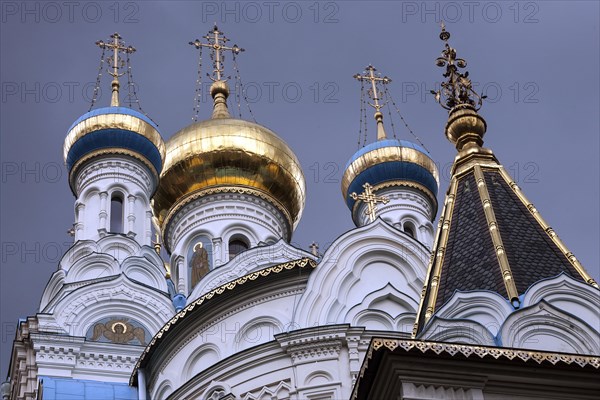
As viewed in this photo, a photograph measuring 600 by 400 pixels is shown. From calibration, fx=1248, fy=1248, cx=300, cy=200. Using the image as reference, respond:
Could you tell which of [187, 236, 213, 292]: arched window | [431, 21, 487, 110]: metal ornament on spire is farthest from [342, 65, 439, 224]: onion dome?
[431, 21, 487, 110]: metal ornament on spire

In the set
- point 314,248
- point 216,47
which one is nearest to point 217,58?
point 216,47

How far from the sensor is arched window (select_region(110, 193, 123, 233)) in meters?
19.2

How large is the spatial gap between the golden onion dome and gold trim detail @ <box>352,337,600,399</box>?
1298 cm

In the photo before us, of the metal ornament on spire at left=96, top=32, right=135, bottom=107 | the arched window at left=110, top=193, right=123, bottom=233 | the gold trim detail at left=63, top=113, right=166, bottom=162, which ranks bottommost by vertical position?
the arched window at left=110, top=193, right=123, bottom=233

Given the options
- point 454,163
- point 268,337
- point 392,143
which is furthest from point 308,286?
point 392,143

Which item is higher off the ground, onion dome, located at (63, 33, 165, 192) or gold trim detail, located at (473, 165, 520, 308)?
onion dome, located at (63, 33, 165, 192)

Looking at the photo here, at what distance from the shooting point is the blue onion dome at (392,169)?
21.8 meters

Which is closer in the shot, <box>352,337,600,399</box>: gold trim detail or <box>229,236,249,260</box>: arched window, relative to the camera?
<box>352,337,600,399</box>: gold trim detail

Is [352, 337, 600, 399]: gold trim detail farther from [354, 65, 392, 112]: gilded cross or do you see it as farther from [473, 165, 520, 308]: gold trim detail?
[354, 65, 392, 112]: gilded cross

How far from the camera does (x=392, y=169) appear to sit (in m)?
21.8

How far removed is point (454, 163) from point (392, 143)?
508 inches

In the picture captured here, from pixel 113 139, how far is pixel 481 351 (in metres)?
13.1

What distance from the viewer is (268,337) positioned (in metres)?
13.5

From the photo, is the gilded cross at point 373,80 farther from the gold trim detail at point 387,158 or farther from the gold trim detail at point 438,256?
the gold trim detail at point 438,256
